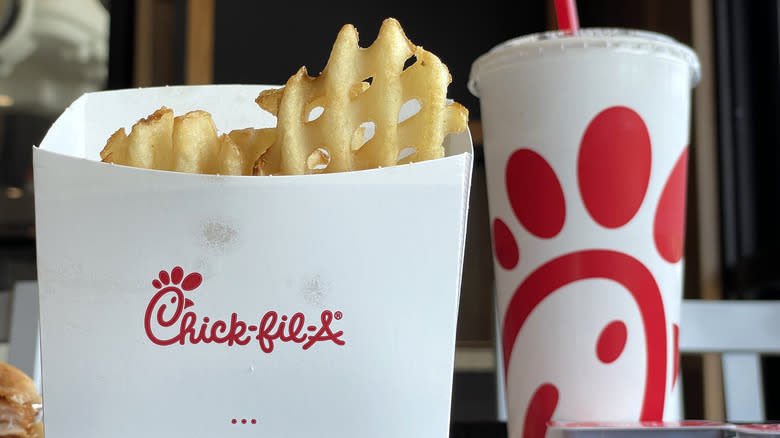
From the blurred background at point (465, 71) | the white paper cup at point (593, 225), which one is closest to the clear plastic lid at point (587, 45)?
the white paper cup at point (593, 225)

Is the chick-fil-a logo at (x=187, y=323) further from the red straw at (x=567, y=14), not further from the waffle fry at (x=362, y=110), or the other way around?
the red straw at (x=567, y=14)

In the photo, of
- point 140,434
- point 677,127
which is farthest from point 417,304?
point 677,127

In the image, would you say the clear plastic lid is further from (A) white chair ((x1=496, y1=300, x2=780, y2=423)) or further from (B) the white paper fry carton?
(A) white chair ((x1=496, y1=300, x2=780, y2=423))

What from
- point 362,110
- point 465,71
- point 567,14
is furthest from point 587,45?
point 465,71

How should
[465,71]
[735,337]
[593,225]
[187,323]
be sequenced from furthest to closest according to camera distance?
[465,71] → [735,337] → [593,225] → [187,323]

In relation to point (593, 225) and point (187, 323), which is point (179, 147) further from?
point (593, 225)
